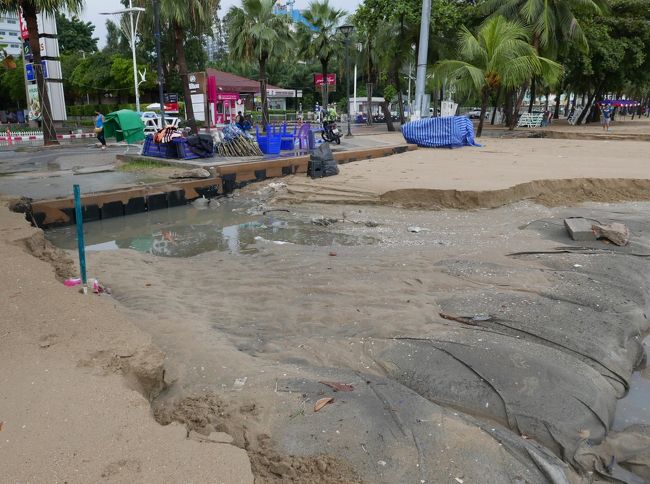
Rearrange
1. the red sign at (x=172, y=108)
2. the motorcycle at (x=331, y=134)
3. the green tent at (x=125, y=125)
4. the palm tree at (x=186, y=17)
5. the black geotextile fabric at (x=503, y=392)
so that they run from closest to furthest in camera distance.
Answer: the black geotextile fabric at (x=503, y=392)
the green tent at (x=125, y=125)
the motorcycle at (x=331, y=134)
the palm tree at (x=186, y=17)
the red sign at (x=172, y=108)

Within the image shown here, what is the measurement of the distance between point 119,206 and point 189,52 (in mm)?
41533

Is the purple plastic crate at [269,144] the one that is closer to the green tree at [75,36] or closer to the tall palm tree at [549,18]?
the tall palm tree at [549,18]

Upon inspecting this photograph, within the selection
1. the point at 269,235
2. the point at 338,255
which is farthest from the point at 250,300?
the point at 269,235

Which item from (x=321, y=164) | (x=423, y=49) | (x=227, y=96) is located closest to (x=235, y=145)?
(x=321, y=164)

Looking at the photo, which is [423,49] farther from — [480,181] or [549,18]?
[549,18]

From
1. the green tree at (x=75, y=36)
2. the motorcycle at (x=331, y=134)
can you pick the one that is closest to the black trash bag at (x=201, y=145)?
the motorcycle at (x=331, y=134)

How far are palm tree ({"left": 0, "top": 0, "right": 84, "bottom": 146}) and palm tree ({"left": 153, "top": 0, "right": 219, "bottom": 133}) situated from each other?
3.22 m

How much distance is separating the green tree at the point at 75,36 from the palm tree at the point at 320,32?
40.2 metres

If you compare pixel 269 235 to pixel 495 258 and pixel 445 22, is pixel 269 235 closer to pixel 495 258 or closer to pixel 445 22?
pixel 495 258

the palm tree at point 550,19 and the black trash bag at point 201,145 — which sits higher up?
the palm tree at point 550,19

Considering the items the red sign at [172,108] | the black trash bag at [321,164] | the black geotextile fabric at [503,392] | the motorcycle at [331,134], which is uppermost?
the red sign at [172,108]

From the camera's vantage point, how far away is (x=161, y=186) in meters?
12.8

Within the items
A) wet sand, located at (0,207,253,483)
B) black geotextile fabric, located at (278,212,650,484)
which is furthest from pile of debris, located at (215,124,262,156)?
wet sand, located at (0,207,253,483)

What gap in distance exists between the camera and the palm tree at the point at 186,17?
74.7ft
